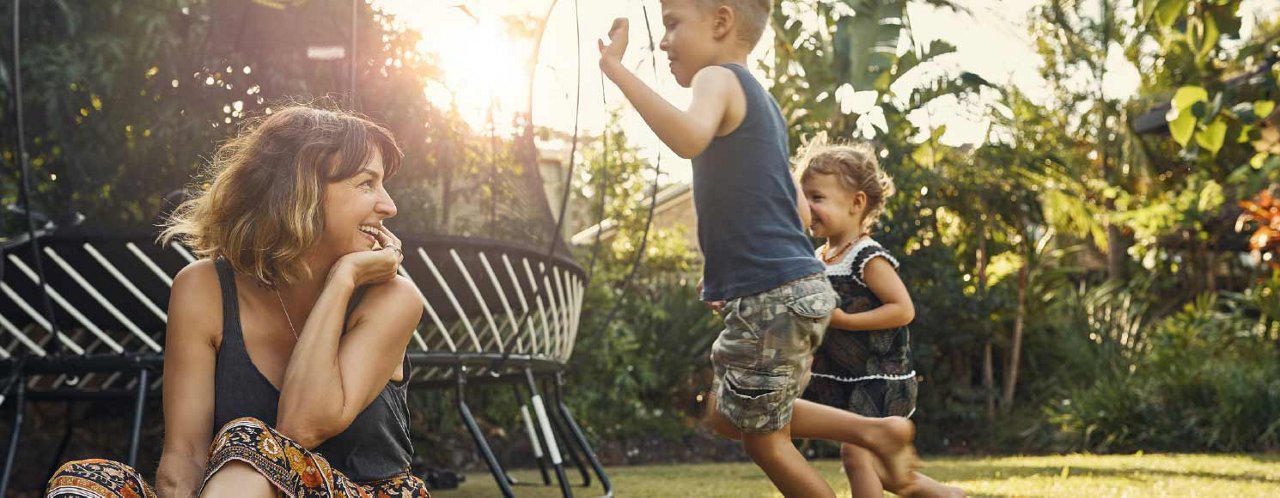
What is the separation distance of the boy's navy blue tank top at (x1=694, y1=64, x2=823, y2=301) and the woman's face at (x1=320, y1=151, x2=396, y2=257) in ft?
2.47

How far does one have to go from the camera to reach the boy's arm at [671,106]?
6.98 ft

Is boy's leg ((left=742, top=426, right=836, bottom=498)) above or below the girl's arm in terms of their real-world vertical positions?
below

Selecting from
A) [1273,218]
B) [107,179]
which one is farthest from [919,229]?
[107,179]

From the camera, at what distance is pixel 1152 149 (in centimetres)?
1305

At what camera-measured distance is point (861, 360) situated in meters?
2.91

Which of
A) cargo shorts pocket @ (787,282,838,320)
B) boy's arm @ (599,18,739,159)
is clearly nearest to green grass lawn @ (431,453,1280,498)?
cargo shorts pocket @ (787,282,838,320)

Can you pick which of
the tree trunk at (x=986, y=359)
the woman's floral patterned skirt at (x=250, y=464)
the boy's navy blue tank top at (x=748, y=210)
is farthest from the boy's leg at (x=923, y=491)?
the tree trunk at (x=986, y=359)

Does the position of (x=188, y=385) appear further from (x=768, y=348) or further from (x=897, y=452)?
(x=897, y=452)

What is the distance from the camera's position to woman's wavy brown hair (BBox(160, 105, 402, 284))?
5.80 feet

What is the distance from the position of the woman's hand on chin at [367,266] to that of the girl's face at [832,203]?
1438 mm

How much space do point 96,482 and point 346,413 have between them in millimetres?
321

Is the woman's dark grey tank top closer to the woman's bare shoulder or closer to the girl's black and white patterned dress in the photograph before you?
the woman's bare shoulder

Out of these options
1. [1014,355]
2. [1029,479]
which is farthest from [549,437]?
[1014,355]

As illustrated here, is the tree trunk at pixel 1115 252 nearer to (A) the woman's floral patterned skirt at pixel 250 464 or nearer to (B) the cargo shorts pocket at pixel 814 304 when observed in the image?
(B) the cargo shorts pocket at pixel 814 304
